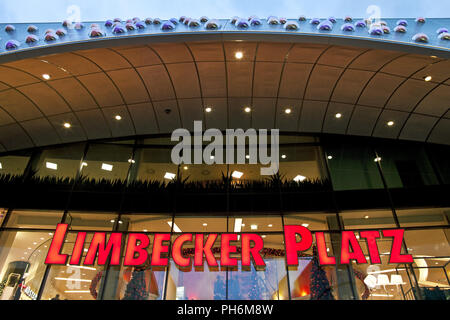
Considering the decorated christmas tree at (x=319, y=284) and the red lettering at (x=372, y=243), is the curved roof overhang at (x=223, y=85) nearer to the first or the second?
the red lettering at (x=372, y=243)

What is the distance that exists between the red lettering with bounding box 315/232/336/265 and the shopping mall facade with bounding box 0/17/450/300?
0.92 ft

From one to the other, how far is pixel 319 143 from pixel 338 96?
2252 millimetres

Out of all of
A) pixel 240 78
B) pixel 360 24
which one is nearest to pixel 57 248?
pixel 240 78

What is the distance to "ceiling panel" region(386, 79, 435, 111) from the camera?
10812 millimetres

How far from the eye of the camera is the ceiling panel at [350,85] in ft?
35.2

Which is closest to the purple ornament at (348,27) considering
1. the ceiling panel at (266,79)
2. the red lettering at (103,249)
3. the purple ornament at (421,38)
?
the purple ornament at (421,38)

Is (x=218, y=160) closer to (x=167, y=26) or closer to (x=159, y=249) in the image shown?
(x=159, y=249)

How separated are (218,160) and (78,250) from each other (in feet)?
19.9

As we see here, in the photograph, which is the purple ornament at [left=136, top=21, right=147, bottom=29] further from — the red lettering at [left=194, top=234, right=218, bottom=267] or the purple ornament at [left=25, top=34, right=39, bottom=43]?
the red lettering at [left=194, top=234, right=218, bottom=267]

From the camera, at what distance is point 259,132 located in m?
13.4

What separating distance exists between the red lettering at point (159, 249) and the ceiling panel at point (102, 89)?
5.57 metres
